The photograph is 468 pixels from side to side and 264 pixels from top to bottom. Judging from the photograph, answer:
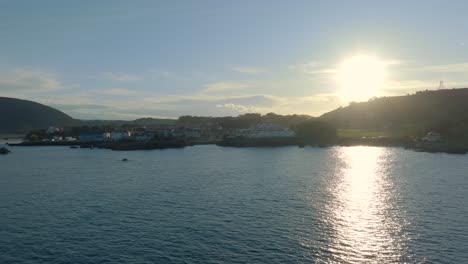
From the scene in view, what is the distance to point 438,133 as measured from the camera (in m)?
104

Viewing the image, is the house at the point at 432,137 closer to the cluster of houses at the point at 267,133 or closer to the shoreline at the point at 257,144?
the shoreline at the point at 257,144

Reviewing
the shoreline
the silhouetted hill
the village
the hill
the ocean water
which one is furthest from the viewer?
the silhouetted hill

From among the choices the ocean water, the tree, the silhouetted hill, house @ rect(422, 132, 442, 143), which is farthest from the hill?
the ocean water

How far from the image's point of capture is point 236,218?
27000 millimetres

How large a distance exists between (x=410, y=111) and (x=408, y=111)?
1.06 m

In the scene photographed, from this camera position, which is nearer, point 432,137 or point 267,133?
point 432,137

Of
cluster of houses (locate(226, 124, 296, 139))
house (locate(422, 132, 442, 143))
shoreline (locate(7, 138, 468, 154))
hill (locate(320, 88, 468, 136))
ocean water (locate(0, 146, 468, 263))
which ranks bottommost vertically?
ocean water (locate(0, 146, 468, 263))

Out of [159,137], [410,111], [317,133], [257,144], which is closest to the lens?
[257,144]

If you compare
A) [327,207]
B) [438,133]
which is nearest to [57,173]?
[327,207]

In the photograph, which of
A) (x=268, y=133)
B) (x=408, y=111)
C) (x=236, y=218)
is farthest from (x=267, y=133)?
(x=236, y=218)

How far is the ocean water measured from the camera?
20344 mm

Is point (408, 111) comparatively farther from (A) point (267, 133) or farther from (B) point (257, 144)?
(B) point (257, 144)

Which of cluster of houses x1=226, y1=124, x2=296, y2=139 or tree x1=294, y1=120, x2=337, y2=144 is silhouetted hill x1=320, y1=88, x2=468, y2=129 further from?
cluster of houses x1=226, y1=124, x2=296, y2=139

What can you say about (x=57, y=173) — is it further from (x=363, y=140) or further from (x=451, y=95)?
(x=451, y=95)
